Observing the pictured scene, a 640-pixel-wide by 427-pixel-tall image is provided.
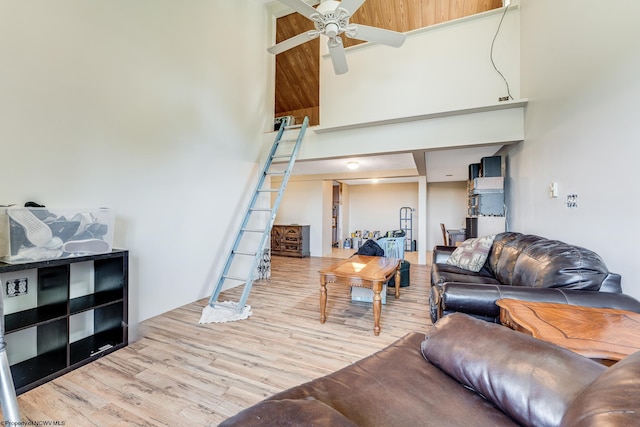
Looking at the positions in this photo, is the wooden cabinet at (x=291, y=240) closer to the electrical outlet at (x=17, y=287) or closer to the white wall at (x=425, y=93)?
the white wall at (x=425, y=93)

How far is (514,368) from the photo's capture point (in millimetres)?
863

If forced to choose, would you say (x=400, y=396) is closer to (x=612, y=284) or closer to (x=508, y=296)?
(x=508, y=296)

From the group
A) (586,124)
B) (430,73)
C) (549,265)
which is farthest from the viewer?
(430,73)

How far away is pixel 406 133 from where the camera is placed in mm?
3482

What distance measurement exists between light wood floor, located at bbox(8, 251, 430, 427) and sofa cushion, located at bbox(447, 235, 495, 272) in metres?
0.69

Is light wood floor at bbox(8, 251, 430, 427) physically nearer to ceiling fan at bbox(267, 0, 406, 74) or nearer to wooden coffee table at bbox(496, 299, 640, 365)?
wooden coffee table at bbox(496, 299, 640, 365)

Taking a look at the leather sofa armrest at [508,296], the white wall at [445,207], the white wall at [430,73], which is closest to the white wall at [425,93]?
the white wall at [430,73]

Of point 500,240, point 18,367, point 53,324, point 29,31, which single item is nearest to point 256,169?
point 29,31

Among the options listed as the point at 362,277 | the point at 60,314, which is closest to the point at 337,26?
the point at 362,277

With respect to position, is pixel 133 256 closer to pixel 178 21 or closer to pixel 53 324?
pixel 53 324

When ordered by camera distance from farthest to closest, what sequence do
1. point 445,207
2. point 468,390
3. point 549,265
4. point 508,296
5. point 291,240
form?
point 445,207 → point 291,240 → point 549,265 → point 508,296 → point 468,390

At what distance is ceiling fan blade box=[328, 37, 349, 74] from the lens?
2590mm

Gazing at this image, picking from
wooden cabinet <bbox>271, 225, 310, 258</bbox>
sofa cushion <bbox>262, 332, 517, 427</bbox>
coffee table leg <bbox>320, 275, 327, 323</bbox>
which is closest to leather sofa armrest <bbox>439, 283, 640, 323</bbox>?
sofa cushion <bbox>262, 332, 517, 427</bbox>

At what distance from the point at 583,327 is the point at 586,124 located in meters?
1.62
